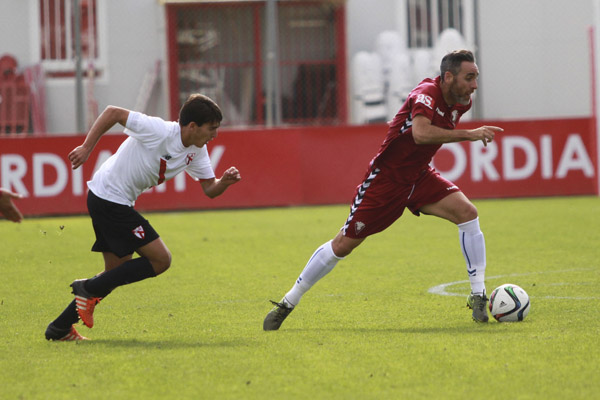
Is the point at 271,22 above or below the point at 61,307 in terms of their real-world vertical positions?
above

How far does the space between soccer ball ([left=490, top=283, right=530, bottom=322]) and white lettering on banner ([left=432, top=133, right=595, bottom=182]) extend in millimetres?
9826

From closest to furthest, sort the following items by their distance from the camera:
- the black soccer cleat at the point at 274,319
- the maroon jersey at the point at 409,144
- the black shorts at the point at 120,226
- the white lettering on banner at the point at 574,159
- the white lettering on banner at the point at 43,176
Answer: the black shorts at the point at 120,226 < the black soccer cleat at the point at 274,319 < the maroon jersey at the point at 409,144 < the white lettering on banner at the point at 43,176 < the white lettering on banner at the point at 574,159

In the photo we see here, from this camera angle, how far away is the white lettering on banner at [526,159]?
53.8 ft

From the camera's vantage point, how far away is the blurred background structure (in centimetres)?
2062

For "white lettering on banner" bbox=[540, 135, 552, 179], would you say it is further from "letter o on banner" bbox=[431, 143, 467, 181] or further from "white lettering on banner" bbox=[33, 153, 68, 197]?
"white lettering on banner" bbox=[33, 153, 68, 197]

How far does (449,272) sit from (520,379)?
428cm

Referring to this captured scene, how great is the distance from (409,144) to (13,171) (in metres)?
10.1

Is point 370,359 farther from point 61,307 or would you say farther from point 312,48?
point 312,48

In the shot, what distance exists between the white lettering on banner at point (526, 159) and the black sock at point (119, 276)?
34.9ft

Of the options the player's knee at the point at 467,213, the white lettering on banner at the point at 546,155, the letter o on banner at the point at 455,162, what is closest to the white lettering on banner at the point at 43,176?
the letter o on banner at the point at 455,162

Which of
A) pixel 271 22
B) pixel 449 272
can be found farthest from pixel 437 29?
pixel 449 272

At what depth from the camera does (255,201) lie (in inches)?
640

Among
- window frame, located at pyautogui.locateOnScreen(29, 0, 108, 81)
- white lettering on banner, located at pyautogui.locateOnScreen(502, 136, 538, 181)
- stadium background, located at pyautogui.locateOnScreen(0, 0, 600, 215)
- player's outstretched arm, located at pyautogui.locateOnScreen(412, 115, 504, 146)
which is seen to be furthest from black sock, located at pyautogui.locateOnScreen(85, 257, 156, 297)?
window frame, located at pyautogui.locateOnScreen(29, 0, 108, 81)

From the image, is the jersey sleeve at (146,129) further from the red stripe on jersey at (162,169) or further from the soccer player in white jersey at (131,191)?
the red stripe on jersey at (162,169)
